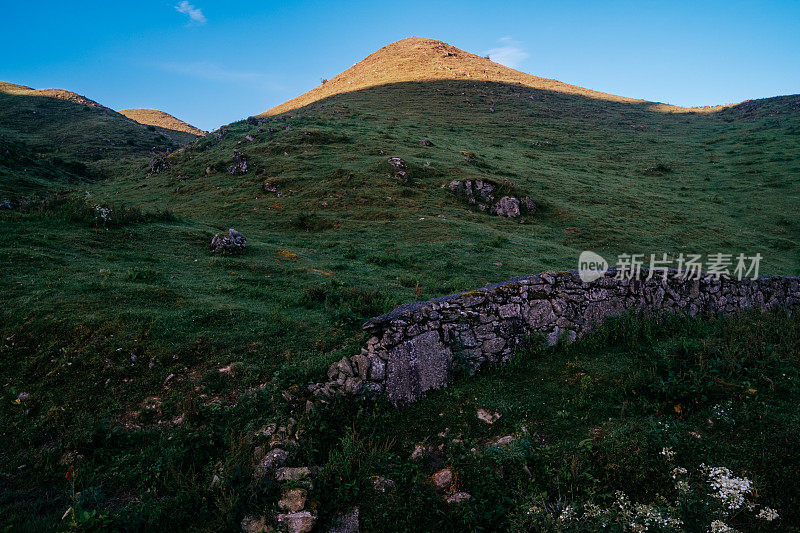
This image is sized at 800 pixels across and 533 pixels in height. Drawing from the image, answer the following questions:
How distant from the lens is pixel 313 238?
810 inches

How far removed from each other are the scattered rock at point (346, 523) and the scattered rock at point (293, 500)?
0.46 meters

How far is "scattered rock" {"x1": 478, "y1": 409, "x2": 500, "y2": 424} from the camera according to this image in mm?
6164

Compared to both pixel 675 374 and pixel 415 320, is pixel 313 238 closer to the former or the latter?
pixel 415 320

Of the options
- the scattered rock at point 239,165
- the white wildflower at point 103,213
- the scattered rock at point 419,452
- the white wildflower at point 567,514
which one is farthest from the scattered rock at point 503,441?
the scattered rock at point 239,165

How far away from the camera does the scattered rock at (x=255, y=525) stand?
4424mm

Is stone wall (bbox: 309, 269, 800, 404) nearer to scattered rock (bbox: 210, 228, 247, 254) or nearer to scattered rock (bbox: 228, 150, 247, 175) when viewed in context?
scattered rock (bbox: 210, 228, 247, 254)

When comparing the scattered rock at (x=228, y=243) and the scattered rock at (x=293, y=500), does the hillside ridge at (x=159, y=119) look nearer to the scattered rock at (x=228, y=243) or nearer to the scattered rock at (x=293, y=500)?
the scattered rock at (x=228, y=243)

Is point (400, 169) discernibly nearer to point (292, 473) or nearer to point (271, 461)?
point (271, 461)

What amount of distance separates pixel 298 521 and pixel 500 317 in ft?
17.4

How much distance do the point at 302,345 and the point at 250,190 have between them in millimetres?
24195

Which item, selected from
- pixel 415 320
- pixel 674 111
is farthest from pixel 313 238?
pixel 674 111

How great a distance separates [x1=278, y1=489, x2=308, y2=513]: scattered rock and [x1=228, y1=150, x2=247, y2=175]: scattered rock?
3299 centimetres

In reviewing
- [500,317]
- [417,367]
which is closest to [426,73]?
[500,317]

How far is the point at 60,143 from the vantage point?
58.5m
